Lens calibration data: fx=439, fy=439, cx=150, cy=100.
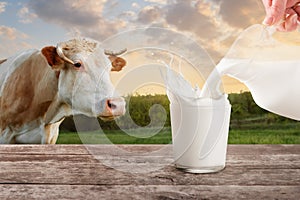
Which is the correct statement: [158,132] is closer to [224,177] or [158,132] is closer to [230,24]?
[224,177]

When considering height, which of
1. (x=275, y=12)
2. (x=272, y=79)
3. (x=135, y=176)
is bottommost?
(x=135, y=176)

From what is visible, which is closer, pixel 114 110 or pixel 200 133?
pixel 200 133

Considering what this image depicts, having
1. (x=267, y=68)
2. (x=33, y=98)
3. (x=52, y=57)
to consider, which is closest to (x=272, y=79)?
(x=267, y=68)

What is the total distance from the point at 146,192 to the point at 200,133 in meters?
0.16

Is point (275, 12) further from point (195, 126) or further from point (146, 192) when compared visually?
point (146, 192)

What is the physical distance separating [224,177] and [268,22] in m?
0.25

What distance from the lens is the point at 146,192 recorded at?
563 millimetres

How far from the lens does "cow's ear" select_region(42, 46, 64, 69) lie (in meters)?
1.68

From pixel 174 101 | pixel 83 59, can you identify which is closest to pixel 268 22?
pixel 174 101

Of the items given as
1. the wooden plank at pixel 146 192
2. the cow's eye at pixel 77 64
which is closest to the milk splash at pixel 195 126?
the wooden plank at pixel 146 192

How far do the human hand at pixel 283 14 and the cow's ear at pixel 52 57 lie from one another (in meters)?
1.10

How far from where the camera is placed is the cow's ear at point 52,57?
168cm

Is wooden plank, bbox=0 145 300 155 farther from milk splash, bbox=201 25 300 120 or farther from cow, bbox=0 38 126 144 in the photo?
cow, bbox=0 38 126 144

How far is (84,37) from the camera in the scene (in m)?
1.99
